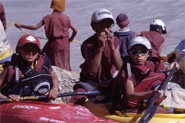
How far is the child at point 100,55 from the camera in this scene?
4742 mm

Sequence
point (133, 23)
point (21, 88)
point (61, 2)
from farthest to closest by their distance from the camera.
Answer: point (133, 23) < point (61, 2) < point (21, 88)

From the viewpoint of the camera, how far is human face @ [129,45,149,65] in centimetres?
432

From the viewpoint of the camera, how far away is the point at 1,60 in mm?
6148

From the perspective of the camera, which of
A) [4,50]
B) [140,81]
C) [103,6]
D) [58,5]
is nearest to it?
[140,81]

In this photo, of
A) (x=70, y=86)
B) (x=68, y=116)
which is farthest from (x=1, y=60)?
(x=68, y=116)

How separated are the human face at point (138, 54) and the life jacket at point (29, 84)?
0.96 m

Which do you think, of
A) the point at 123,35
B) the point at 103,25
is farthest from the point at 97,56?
the point at 123,35

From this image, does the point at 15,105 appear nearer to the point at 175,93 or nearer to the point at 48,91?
the point at 48,91

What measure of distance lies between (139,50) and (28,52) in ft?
3.72

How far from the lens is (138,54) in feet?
14.2

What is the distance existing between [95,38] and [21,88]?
0.95 meters

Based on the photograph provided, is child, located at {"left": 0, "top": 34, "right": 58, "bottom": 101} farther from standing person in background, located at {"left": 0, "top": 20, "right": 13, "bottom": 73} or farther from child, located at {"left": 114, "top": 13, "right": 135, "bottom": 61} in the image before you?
child, located at {"left": 114, "top": 13, "right": 135, "bottom": 61}

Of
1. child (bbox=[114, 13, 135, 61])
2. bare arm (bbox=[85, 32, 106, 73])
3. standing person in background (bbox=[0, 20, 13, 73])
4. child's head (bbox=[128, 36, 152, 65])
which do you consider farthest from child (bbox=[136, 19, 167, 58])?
child's head (bbox=[128, 36, 152, 65])

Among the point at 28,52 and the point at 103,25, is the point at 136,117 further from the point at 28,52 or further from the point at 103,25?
the point at 28,52
